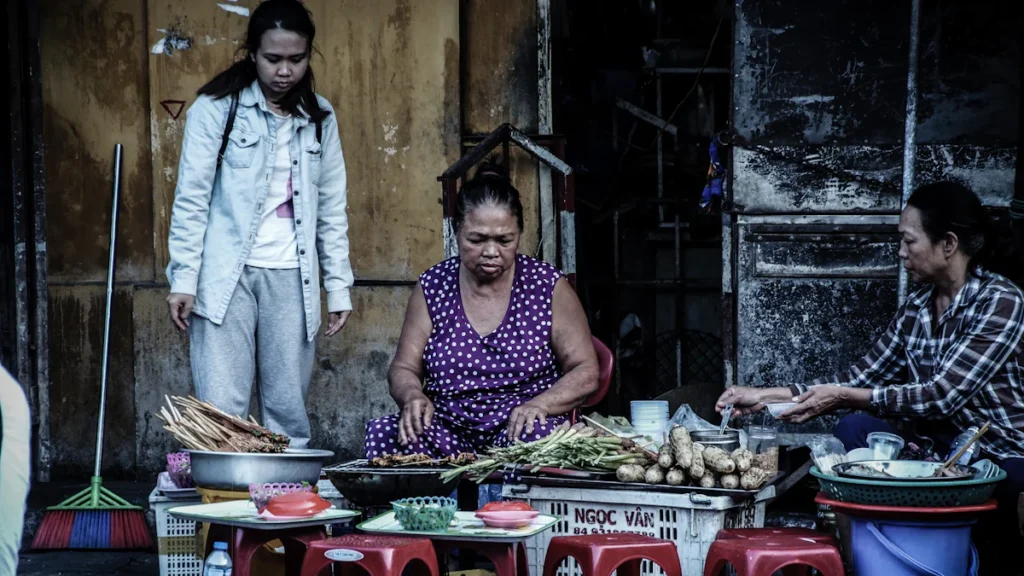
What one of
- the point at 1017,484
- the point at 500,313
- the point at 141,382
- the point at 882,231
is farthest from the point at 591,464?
the point at 141,382

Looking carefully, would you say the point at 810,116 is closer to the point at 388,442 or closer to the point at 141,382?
the point at 388,442

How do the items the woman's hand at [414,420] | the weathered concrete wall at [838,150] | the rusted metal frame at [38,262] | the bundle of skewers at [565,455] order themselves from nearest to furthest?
1. the bundle of skewers at [565,455]
2. the woman's hand at [414,420]
3. the weathered concrete wall at [838,150]
4. the rusted metal frame at [38,262]

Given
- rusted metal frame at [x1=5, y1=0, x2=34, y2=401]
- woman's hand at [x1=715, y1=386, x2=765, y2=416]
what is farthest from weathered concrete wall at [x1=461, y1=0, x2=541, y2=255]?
rusted metal frame at [x1=5, y1=0, x2=34, y2=401]

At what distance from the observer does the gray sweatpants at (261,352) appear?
4648mm

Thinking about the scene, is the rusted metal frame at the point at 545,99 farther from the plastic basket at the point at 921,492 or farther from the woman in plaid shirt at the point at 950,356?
the plastic basket at the point at 921,492

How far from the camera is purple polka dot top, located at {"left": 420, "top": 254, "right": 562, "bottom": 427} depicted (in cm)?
476

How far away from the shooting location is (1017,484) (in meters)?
3.92

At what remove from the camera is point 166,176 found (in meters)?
6.58

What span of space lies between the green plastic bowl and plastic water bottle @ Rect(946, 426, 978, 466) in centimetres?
163

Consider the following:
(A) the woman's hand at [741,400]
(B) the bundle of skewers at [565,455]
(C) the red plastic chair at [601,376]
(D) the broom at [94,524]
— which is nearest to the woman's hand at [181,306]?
(B) the bundle of skewers at [565,455]

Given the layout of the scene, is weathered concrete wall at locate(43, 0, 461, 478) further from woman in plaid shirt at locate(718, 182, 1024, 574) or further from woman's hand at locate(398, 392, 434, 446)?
woman in plaid shirt at locate(718, 182, 1024, 574)

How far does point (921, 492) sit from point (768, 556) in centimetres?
50

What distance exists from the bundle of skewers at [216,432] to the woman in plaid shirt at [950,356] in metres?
1.71

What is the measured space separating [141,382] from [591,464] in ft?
11.1
